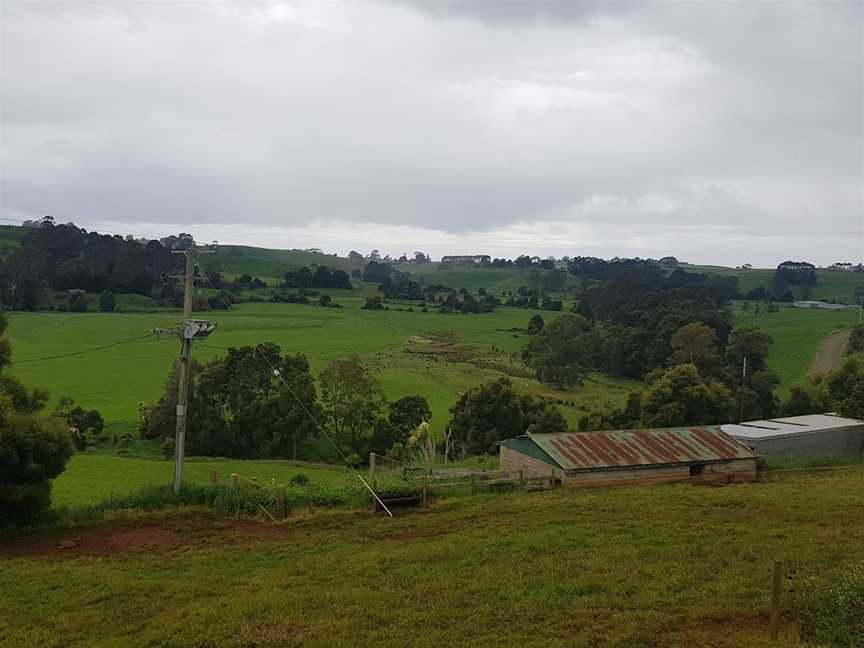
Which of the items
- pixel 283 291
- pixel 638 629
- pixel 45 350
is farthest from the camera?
pixel 283 291

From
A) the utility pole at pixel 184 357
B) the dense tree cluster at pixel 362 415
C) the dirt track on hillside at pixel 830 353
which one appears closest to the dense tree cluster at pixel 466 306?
the dirt track on hillside at pixel 830 353

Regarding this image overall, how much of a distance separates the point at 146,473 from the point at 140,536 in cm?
1226

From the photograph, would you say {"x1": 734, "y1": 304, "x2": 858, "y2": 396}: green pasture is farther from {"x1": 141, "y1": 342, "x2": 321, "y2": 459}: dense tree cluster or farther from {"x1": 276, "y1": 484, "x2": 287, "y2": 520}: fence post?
{"x1": 276, "y1": 484, "x2": 287, "y2": 520}: fence post

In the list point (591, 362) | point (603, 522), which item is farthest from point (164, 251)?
point (603, 522)

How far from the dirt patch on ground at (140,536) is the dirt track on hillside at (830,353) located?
5825 cm

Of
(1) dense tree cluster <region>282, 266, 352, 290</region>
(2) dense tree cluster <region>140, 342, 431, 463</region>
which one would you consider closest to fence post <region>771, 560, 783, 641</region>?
(2) dense tree cluster <region>140, 342, 431, 463</region>

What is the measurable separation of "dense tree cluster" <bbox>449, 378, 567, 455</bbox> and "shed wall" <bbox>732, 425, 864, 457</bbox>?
10600mm

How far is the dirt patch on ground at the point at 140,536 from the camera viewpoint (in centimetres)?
1556

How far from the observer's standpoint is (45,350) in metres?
59.8

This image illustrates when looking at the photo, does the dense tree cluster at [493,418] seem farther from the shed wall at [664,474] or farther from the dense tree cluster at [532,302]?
the dense tree cluster at [532,302]

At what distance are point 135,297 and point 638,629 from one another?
9826 centimetres

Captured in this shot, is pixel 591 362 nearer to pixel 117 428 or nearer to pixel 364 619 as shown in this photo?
pixel 117 428

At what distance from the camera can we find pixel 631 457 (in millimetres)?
22906

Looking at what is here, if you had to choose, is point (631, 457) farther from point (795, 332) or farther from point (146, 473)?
point (795, 332)
